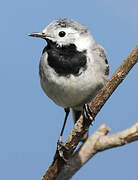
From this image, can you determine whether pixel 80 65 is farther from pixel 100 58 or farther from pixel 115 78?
pixel 115 78

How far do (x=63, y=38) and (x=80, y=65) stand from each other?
365 mm

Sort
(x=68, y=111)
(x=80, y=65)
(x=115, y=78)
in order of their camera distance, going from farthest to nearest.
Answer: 1. (x=68, y=111)
2. (x=80, y=65)
3. (x=115, y=78)

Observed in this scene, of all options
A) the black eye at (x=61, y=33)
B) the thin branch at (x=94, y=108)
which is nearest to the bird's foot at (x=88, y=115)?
the thin branch at (x=94, y=108)

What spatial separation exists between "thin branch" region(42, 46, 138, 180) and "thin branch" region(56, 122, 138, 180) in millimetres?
215

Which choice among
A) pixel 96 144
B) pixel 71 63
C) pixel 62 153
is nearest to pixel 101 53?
pixel 71 63

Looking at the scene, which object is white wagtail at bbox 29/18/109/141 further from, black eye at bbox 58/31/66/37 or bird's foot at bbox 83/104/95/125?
bird's foot at bbox 83/104/95/125

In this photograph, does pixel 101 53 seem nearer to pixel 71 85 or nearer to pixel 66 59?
pixel 66 59

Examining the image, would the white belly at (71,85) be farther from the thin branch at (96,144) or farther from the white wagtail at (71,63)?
the thin branch at (96,144)

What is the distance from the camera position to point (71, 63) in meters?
3.40

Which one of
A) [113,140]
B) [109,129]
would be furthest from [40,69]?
[113,140]

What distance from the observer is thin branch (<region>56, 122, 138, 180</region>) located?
91.4 inches

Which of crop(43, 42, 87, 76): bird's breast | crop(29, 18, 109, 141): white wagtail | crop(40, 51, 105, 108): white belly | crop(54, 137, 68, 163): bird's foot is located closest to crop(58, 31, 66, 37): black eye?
crop(29, 18, 109, 141): white wagtail

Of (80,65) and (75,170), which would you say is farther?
(80,65)

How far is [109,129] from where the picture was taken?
2.70m
